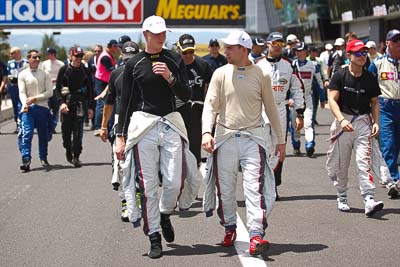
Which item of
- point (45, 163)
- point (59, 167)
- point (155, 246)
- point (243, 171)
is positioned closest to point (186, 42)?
point (243, 171)

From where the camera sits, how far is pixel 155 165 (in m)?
7.46

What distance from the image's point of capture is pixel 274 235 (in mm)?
8172

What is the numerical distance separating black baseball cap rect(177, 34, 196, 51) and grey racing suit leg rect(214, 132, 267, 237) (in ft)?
7.92

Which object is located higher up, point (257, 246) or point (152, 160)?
point (152, 160)

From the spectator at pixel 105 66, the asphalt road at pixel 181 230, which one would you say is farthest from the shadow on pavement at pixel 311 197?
the spectator at pixel 105 66

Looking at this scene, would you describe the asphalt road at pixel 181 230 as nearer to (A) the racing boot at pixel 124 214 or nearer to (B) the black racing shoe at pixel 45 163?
(A) the racing boot at pixel 124 214

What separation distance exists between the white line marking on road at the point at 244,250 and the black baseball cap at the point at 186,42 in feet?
7.31

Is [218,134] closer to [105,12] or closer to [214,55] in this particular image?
[214,55]

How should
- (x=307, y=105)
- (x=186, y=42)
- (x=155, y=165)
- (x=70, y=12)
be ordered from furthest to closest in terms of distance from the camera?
(x=70, y=12) → (x=307, y=105) → (x=186, y=42) → (x=155, y=165)

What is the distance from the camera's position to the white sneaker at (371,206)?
8867mm

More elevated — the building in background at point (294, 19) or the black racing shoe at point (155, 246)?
the building in background at point (294, 19)

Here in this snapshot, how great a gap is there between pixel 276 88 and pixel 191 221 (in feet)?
7.40

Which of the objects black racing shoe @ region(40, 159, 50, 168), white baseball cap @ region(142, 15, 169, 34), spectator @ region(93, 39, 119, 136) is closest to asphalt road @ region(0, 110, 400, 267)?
black racing shoe @ region(40, 159, 50, 168)

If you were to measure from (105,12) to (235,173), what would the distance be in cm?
4335
